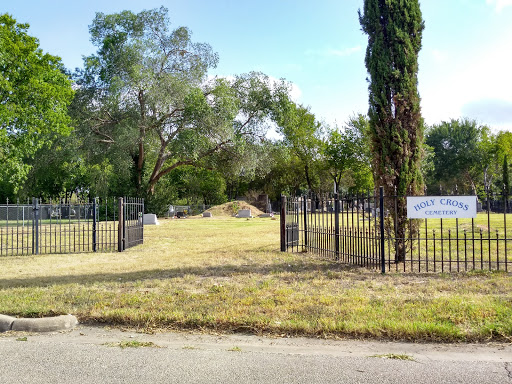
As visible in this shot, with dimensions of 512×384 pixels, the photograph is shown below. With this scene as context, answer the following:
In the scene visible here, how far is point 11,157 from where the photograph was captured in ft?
91.8

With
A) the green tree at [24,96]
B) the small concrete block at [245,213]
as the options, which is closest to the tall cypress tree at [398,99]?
the green tree at [24,96]

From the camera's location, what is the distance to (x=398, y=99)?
10.0 meters

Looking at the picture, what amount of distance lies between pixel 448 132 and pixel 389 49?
6398cm

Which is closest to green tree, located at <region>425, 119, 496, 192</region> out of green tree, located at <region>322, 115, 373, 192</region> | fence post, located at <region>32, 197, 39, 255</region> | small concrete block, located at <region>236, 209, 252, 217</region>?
green tree, located at <region>322, 115, 373, 192</region>

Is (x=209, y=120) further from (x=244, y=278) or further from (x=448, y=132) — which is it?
(x=448, y=132)

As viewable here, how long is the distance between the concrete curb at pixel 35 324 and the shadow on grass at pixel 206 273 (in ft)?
8.54

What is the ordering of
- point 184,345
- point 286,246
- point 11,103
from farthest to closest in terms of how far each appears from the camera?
1. point 11,103
2. point 286,246
3. point 184,345

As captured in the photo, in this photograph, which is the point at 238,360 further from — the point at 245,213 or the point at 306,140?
the point at 306,140

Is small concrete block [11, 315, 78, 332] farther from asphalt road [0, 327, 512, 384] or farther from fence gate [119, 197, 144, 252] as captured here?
A: fence gate [119, 197, 144, 252]

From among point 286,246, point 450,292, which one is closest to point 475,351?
point 450,292

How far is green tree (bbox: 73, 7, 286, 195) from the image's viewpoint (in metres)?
32.6

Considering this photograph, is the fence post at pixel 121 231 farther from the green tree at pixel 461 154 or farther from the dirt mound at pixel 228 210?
the green tree at pixel 461 154

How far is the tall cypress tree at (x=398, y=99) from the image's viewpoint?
32.8ft

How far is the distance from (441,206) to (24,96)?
2799 cm
